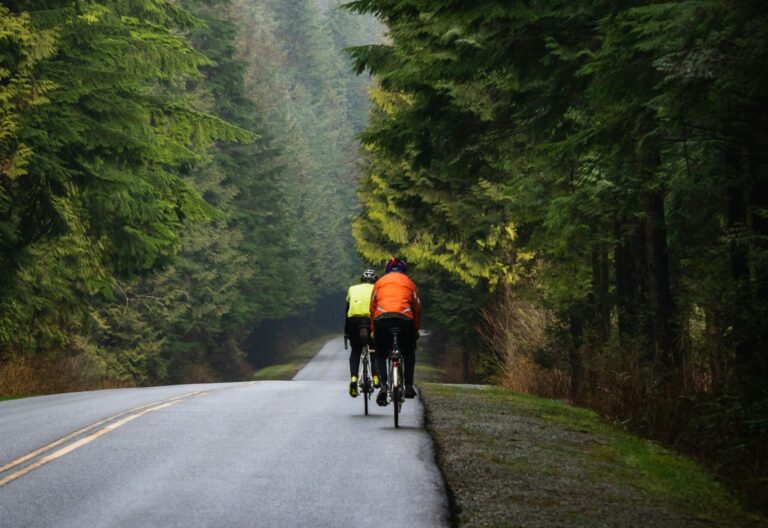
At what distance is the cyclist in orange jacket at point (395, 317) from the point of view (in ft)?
43.5

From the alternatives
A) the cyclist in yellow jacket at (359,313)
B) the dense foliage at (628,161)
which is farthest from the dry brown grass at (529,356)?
the cyclist in yellow jacket at (359,313)

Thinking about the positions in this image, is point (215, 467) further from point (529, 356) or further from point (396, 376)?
point (529, 356)

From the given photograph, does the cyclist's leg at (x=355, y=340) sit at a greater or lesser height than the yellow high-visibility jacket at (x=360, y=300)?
lesser

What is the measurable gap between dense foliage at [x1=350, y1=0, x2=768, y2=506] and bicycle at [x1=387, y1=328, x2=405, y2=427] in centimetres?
292

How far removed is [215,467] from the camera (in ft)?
33.2

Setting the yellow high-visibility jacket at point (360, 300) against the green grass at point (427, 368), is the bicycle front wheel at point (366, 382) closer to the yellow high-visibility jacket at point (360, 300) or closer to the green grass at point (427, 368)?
the yellow high-visibility jacket at point (360, 300)

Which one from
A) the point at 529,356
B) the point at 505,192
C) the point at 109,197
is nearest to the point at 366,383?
the point at 505,192

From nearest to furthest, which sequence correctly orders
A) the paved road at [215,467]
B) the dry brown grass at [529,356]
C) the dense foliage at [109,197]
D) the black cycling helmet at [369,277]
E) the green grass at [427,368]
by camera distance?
the paved road at [215,467] < the black cycling helmet at [369,277] < the dense foliage at [109,197] < the dry brown grass at [529,356] < the green grass at [427,368]

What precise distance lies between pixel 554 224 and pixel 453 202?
32.1ft

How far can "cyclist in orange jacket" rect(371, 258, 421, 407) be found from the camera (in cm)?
1326

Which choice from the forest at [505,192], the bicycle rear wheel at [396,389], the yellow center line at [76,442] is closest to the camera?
the yellow center line at [76,442]

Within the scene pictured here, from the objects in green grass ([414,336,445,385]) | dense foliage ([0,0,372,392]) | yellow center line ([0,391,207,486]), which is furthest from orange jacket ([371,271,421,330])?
green grass ([414,336,445,385])

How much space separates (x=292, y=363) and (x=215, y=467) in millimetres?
54622

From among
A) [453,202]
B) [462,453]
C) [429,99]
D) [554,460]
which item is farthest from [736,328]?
[453,202]
